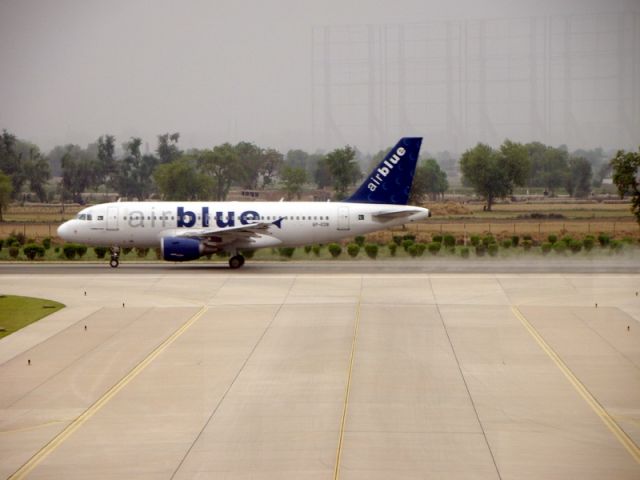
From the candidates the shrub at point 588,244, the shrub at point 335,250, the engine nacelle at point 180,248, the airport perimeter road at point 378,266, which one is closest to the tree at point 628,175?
the shrub at point 588,244

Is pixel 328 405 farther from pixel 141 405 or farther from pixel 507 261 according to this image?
pixel 507 261

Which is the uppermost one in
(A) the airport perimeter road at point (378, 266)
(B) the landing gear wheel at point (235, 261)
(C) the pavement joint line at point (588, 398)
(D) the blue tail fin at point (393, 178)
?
(D) the blue tail fin at point (393, 178)

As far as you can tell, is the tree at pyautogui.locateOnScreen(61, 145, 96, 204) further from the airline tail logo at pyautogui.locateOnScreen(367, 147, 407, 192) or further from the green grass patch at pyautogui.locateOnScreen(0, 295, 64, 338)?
the green grass patch at pyautogui.locateOnScreen(0, 295, 64, 338)

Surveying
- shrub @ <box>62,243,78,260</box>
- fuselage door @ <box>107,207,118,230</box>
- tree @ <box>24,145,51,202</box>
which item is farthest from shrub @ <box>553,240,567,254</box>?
tree @ <box>24,145,51,202</box>

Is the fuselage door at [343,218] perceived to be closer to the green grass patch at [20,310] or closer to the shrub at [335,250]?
the shrub at [335,250]

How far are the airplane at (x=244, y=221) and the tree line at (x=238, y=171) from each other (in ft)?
41.5

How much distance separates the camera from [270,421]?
1858cm

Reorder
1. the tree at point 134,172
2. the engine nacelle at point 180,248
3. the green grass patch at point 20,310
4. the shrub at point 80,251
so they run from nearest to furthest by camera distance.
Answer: the green grass patch at point 20,310 < the engine nacelle at point 180,248 < the shrub at point 80,251 < the tree at point 134,172

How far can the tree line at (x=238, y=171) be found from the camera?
80812mm

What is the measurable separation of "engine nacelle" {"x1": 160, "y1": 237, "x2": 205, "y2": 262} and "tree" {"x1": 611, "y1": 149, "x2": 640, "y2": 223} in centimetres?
2319

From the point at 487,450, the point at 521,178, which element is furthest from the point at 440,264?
the point at 521,178

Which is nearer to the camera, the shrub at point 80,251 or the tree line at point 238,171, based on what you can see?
the shrub at point 80,251

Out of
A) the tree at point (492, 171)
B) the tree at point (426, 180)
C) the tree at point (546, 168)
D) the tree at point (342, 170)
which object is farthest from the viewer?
the tree at point (426, 180)

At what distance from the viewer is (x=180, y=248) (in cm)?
4472
